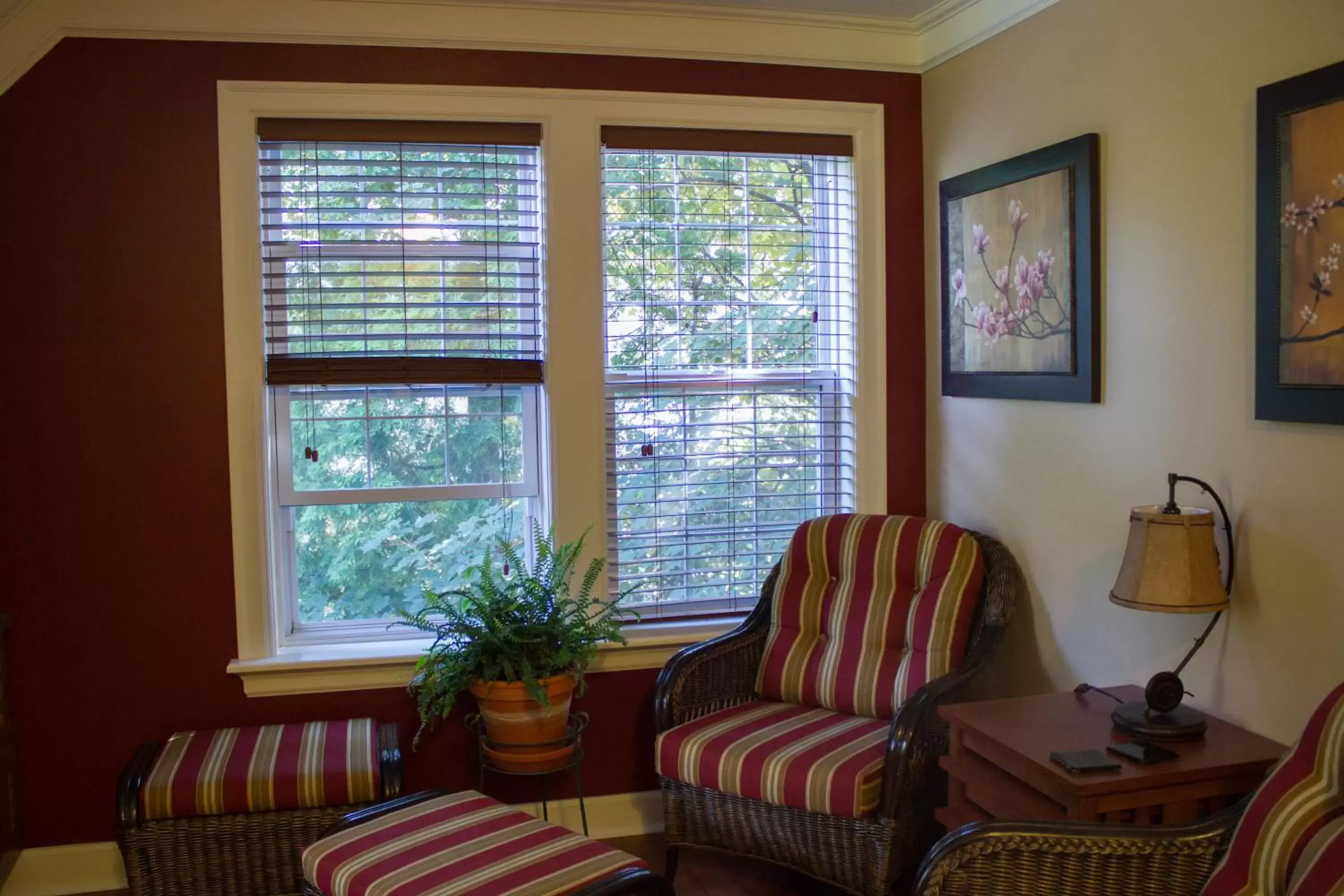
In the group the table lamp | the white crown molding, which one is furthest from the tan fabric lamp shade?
the white crown molding

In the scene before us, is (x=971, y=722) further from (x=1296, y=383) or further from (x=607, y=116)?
(x=607, y=116)

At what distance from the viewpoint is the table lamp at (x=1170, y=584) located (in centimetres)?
218

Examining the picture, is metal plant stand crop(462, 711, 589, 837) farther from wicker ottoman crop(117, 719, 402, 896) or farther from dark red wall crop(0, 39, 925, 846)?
dark red wall crop(0, 39, 925, 846)

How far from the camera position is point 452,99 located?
3166 mm

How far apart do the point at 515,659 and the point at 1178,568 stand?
160 cm

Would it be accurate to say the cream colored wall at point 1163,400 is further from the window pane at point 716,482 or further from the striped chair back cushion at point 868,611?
the window pane at point 716,482

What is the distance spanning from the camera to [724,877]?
3.09 m

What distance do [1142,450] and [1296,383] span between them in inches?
19.1

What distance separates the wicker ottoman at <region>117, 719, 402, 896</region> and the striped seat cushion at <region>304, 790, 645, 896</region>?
0.32m

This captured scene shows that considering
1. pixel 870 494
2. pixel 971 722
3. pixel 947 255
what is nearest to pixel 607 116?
pixel 947 255

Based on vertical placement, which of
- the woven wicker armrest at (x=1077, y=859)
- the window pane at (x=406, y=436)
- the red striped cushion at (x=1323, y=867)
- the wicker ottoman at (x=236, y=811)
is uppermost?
the window pane at (x=406, y=436)

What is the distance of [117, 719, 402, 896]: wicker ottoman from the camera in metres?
2.66

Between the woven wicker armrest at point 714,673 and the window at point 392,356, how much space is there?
0.69 meters

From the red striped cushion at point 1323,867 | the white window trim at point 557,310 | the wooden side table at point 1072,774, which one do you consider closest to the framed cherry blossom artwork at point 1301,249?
the wooden side table at point 1072,774
